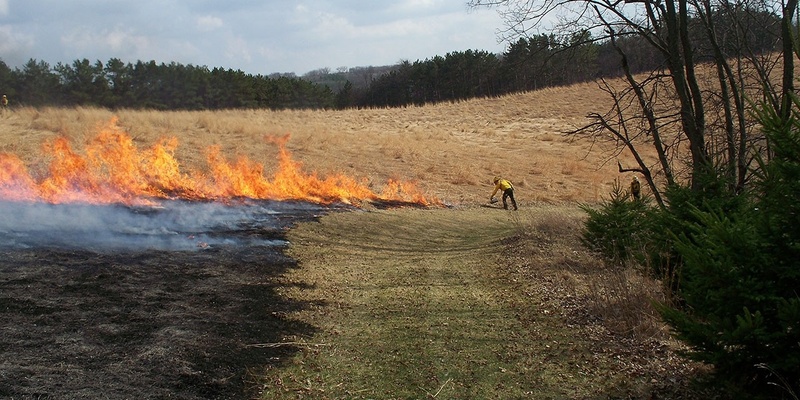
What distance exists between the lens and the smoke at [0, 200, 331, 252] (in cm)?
970

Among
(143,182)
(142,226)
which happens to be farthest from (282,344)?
(143,182)

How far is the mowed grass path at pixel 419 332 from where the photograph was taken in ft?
17.6

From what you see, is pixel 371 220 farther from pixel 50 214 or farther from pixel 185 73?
pixel 185 73

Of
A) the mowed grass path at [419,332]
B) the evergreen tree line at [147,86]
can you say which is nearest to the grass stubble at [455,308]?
the mowed grass path at [419,332]

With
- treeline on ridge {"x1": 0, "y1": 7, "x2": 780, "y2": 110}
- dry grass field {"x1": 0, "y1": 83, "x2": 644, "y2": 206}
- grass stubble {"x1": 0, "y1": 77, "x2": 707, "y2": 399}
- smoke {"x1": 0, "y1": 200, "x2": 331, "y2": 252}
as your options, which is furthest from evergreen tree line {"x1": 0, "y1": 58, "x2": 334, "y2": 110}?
smoke {"x1": 0, "y1": 200, "x2": 331, "y2": 252}

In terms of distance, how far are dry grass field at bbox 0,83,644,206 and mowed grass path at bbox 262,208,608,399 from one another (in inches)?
308

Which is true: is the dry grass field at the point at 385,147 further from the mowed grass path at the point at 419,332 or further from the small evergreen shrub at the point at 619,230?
the mowed grass path at the point at 419,332

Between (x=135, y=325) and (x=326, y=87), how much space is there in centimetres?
7727

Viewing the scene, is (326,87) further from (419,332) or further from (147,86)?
(419,332)

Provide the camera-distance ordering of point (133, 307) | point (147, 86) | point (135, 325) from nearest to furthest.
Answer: point (135, 325) → point (133, 307) → point (147, 86)

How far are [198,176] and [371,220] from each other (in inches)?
261

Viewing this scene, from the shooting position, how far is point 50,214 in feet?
37.5

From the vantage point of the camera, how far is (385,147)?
34.0 metres

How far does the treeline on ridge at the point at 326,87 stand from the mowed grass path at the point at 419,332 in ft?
14.9
